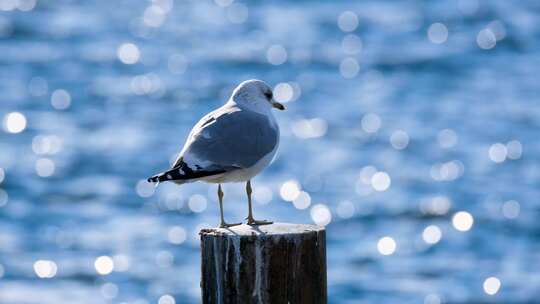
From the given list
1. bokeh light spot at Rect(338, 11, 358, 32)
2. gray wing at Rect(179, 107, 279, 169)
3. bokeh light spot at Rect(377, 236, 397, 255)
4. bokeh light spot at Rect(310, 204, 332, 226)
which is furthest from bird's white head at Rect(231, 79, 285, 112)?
bokeh light spot at Rect(338, 11, 358, 32)

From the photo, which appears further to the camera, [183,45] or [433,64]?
[183,45]

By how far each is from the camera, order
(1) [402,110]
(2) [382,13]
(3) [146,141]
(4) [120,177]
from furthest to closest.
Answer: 1. (2) [382,13]
2. (1) [402,110]
3. (3) [146,141]
4. (4) [120,177]

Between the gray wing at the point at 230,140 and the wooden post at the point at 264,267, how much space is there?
77 cm

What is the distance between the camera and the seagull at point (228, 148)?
18.4ft

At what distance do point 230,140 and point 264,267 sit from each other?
1.06 m

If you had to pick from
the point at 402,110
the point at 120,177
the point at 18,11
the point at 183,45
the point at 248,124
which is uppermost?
the point at 18,11

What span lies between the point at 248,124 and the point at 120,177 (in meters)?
8.75

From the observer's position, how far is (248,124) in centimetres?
590

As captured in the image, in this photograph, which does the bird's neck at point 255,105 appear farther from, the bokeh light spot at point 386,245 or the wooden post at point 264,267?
the bokeh light spot at point 386,245

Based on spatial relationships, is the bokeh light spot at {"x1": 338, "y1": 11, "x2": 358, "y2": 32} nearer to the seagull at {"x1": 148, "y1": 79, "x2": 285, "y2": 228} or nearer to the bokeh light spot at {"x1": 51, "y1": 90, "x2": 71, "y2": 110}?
the bokeh light spot at {"x1": 51, "y1": 90, "x2": 71, "y2": 110}

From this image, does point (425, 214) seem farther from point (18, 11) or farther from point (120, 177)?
point (18, 11)

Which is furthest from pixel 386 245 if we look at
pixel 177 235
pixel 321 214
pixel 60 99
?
pixel 60 99

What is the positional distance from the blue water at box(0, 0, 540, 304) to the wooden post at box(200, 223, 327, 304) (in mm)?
6252

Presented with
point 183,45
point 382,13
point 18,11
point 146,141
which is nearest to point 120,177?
point 146,141
